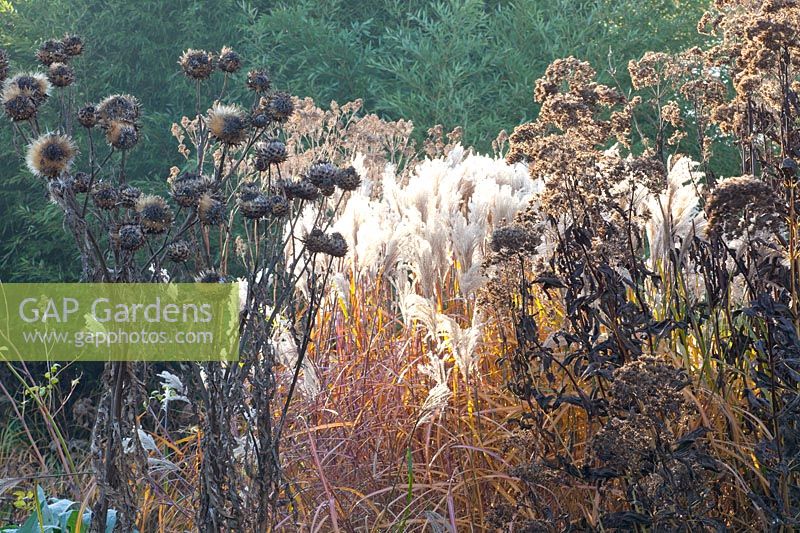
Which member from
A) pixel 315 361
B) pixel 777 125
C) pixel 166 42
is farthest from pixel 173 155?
pixel 777 125

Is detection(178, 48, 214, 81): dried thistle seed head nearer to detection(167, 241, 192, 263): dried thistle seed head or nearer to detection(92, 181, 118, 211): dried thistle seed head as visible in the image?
detection(92, 181, 118, 211): dried thistle seed head

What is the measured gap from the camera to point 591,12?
44.9 feet

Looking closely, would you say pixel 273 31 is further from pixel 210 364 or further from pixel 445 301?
pixel 210 364

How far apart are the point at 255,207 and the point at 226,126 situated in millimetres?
282

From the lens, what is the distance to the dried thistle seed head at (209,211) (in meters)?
2.72

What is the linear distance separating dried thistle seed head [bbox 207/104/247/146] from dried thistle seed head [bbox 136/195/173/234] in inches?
11.7

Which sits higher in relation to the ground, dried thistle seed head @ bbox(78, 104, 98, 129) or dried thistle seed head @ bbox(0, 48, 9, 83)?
dried thistle seed head @ bbox(0, 48, 9, 83)

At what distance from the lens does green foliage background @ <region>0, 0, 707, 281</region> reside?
41.5 ft

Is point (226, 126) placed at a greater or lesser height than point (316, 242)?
greater

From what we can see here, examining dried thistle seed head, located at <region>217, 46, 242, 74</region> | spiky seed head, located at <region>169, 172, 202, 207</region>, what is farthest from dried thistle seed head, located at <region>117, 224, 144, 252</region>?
dried thistle seed head, located at <region>217, 46, 242, 74</region>

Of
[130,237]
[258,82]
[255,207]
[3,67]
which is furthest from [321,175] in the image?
[3,67]

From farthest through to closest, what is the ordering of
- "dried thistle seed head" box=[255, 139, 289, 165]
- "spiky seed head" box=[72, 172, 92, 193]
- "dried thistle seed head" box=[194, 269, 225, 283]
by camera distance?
"dried thistle seed head" box=[255, 139, 289, 165] < "spiky seed head" box=[72, 172, 92, 193] < "dried thistle seed head" box=[194, 269, 225, 283]

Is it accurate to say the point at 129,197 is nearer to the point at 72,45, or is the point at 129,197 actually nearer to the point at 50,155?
the point at 50,155

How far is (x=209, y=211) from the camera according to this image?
273 centimetres
